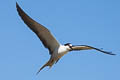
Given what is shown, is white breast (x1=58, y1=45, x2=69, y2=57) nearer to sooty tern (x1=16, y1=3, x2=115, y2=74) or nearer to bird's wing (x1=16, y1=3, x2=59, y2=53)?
sooty tern (x1=16, y1=3, x2=115, y2=74)

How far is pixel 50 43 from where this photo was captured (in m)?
22.2

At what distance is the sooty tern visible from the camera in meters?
20.9

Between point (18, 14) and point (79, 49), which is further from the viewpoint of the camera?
point (79, 49)

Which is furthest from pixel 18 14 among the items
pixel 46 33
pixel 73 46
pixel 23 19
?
pixel 73 46

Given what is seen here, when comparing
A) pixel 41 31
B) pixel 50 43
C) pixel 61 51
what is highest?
pixel 41 31

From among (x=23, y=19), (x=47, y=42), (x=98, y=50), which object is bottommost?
(x=98, y=50)

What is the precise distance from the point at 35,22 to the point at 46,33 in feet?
3.40

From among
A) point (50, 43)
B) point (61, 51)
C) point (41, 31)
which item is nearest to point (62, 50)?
point (61, 51)

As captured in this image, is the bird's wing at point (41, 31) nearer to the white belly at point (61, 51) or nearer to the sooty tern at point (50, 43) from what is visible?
the sooty tern at point (50, 43)

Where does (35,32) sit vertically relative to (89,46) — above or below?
above

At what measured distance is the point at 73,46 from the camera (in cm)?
2194

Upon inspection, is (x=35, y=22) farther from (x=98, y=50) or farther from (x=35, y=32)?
(x=98, y=50)

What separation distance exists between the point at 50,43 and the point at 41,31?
0.93 metres

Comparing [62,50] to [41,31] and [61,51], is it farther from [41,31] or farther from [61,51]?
[41,31]
